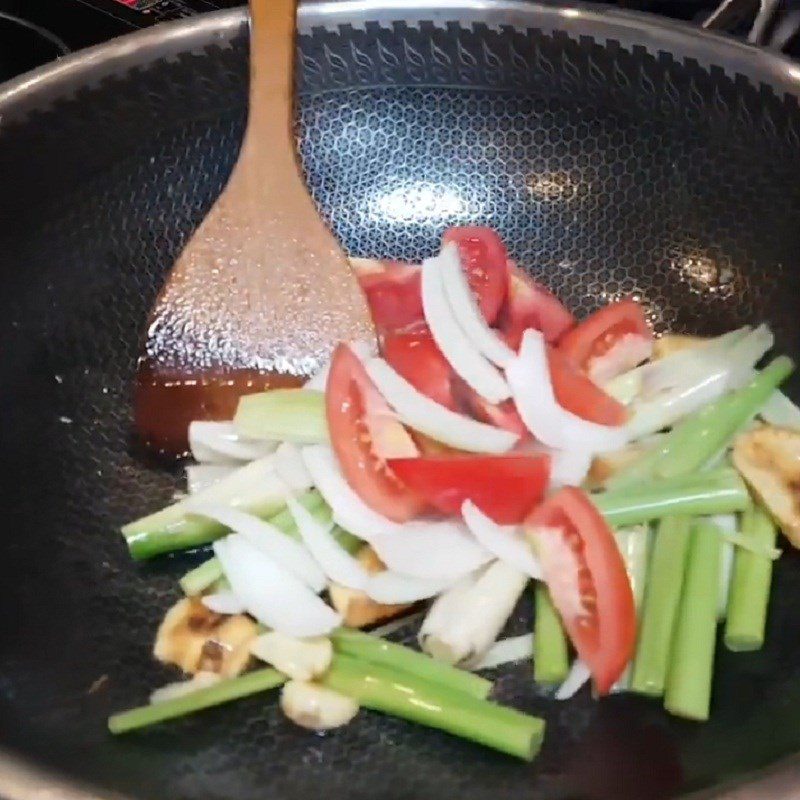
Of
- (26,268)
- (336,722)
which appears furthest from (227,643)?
(26,268)

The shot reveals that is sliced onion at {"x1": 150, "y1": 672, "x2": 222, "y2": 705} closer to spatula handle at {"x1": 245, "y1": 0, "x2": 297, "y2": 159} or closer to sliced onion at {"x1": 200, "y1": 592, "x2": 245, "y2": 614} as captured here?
sliced onion at {"x1": 200, "y1": 592, "x2": 245, "y2": 614}

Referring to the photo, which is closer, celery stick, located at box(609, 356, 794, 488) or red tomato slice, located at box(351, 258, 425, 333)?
celery stick, located at box(609, 356, 794, 488)

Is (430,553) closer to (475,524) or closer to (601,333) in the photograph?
(475,524)

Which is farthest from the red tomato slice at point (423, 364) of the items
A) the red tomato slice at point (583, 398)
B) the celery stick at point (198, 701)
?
the celery stick at point (198, 701)

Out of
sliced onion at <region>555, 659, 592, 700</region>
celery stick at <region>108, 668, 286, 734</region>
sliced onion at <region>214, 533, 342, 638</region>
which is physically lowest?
celery stick at <region>108, 668, 286, 734</region>

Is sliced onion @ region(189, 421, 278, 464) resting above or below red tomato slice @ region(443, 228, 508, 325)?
below

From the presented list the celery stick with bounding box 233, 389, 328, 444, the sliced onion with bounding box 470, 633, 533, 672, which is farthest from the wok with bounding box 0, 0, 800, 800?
the celery stick with bounding box 233, 389, 328, 444
